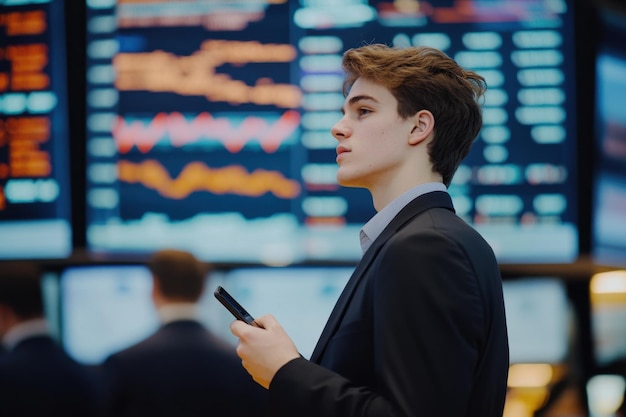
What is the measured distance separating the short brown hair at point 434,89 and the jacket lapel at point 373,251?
0.08 meters

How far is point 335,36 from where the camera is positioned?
11.2 feet

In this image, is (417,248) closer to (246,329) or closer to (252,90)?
(246,329)

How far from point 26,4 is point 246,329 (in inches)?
106

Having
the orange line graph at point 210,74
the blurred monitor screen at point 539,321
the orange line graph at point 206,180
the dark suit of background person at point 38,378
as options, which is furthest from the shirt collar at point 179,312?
the blurred monitor screen at point 539,321

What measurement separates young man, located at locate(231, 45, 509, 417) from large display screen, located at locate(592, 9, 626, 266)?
195 centimetres

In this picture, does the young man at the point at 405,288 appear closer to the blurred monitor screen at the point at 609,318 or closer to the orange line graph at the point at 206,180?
the orange line graph at the point at 206,180

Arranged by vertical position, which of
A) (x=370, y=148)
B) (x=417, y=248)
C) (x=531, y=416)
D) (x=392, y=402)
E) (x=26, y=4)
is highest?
(x=26, y=4)

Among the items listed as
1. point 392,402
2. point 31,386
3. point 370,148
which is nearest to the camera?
point 392,402

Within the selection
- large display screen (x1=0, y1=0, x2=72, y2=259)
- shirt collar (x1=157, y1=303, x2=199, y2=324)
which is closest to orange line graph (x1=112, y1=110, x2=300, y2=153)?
large display screen (x1=0, y1=0, x2=72, y2=259)

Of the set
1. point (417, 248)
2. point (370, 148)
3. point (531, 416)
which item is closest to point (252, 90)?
point (531, 416)

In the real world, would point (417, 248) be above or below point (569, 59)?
below

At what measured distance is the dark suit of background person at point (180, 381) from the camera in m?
2.76

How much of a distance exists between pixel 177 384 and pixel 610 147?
1838mm

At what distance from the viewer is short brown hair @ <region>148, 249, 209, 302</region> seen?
296 cm
